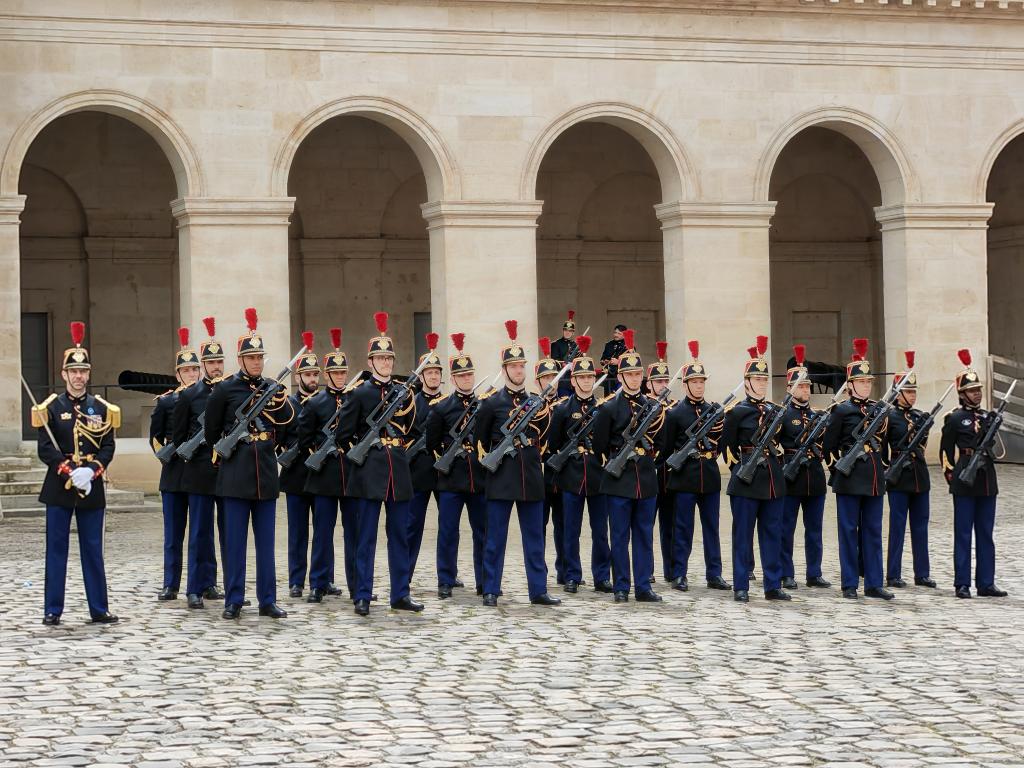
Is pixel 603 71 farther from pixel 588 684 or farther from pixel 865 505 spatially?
pixel 588 684

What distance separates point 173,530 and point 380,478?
182cm

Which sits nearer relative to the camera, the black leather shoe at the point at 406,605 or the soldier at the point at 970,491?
the black leather shoe at the point at 406,605

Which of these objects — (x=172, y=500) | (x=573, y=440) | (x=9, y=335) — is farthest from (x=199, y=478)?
(x=9, y=335)

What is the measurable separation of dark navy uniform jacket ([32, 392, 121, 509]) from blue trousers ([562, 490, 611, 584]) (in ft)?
10.9

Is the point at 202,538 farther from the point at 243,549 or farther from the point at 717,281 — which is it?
the point at 717,281

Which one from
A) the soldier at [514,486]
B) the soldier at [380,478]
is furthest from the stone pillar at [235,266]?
the soldier at [380,478]

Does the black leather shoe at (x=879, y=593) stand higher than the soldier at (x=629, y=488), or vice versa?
the soldier at (x=629, y=488)

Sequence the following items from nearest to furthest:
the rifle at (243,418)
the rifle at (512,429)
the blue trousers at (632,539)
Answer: the rifle at (243,418)
the rifle at (512,429)
the blue trousers at (632,539)

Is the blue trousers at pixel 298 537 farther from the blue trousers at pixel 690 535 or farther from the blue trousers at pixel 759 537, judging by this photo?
the blue trousers at pixel 759 537

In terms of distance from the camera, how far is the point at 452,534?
12234 mm

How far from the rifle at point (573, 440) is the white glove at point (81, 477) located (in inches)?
135

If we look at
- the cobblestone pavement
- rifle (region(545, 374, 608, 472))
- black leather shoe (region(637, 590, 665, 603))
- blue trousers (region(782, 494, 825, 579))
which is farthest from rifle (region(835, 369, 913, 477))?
rifle (region(545, 374, 608, 472))

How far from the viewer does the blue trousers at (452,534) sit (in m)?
12.2

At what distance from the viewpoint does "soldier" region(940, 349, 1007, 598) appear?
12141 mm
